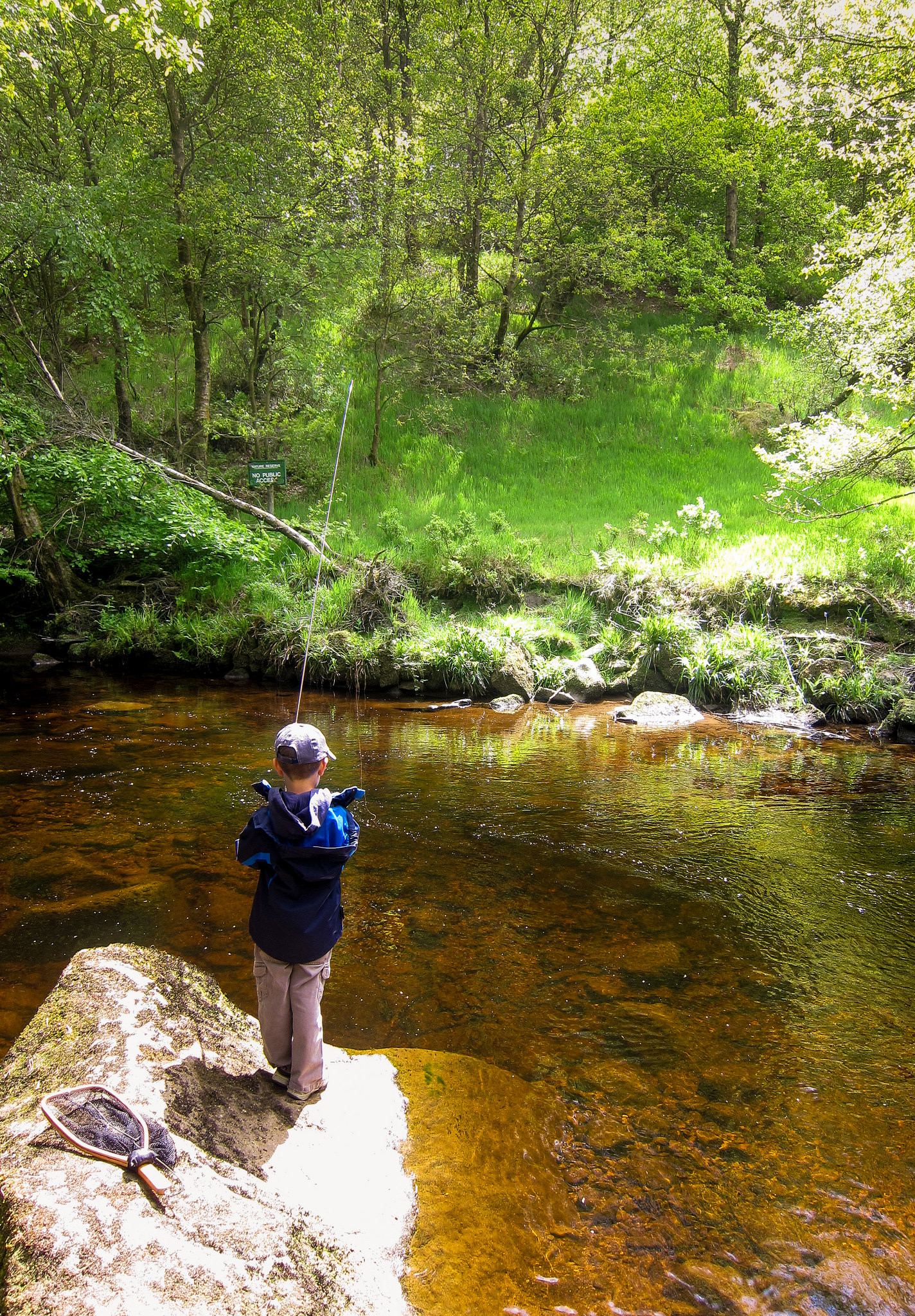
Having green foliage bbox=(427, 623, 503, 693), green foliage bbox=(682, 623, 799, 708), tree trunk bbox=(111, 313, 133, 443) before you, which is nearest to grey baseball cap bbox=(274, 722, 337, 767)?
green foliage bbox=(427, 623, 503, 693)

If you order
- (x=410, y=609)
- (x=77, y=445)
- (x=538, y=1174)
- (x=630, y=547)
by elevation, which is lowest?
(x=538, y=1174)

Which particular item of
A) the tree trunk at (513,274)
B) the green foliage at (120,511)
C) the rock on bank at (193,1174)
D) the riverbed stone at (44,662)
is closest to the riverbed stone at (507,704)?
the green foliage at (120,511)

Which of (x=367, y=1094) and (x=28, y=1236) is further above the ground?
(x=28, y=1236)

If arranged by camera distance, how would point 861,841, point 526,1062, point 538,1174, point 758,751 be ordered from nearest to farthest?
1. point 538,1174
2. point 526,1062
3. point 861,841
4. point 758,751

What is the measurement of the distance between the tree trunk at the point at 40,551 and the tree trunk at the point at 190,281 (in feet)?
12.7

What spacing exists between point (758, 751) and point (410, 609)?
5.71 m

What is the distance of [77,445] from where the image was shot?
489 inches

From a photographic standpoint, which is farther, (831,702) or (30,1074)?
(831,702)

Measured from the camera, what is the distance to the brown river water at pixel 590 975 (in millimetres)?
2422

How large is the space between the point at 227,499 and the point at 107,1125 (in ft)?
40.4

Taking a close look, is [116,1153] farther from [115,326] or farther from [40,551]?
[115,326]

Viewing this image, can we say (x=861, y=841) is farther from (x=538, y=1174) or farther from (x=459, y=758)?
Answer: (x=538, y=1174)

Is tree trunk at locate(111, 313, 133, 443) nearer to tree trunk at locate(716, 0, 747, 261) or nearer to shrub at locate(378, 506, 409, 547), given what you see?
shrub at locate(378, 506, 409, 547)

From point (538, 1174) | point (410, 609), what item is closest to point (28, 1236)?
point (538, 1174)
